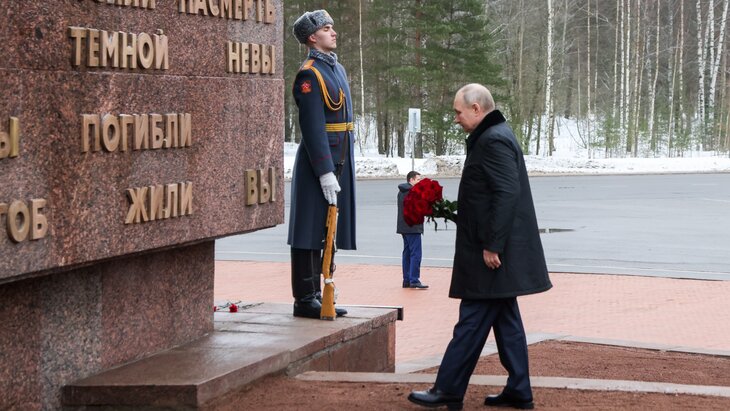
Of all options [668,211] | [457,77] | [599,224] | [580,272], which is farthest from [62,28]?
[457,77]

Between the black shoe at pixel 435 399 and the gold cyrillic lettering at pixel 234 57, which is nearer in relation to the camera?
the black shoe at pixel 435 399

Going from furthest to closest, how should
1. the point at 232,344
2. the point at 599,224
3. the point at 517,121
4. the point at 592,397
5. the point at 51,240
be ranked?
the point at 517,121 → the point at 599,224 → the point at 232,344 → the point at 592,397 → the point at 51,240

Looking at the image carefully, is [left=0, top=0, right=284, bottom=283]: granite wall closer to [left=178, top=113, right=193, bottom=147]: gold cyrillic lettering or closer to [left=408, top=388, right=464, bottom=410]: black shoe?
[left=178, top=113, right=193, bottom=147]: gold cyrillic lettering

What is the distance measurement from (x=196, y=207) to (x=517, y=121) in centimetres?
4646

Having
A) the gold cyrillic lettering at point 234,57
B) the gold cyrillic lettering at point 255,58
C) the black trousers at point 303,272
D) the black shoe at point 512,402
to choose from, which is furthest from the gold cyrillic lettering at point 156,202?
the black shoe at point 512,402

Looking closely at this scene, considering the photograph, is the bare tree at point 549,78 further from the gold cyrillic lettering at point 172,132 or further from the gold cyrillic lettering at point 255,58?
the gold cyrillic lettering at point 172,132

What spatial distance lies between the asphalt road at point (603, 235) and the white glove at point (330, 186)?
8016mm

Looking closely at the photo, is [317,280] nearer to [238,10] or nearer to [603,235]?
[238,10]

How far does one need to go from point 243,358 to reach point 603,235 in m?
14.0

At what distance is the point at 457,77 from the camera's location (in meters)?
48.4

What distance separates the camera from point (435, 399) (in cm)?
589

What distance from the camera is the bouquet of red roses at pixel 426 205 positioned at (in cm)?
658

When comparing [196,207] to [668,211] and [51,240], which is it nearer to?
[51,240]

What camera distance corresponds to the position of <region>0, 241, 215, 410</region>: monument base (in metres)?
5.35
